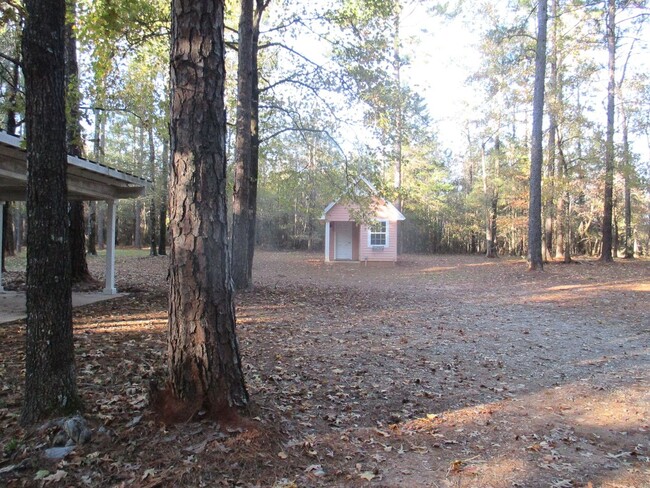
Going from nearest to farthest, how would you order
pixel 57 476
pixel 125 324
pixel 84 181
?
pixel 57 476, pixel 125 324, pixel 84 181

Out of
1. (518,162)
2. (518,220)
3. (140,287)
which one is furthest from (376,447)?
(518,220)

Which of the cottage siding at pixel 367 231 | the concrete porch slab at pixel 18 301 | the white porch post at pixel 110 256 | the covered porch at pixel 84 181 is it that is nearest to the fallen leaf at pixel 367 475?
the covered porch at pixel 84 181

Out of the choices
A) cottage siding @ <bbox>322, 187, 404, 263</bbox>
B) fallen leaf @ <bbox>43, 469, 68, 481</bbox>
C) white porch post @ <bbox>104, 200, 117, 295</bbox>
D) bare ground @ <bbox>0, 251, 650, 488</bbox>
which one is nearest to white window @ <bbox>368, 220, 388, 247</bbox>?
cottage siding @ <bbox>322, 187, 404, 263</bbox>

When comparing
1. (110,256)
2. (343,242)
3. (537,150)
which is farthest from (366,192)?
(343,242)

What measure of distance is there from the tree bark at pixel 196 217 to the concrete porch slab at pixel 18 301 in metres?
5.47

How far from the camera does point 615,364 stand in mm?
5727

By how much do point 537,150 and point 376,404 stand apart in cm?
1567

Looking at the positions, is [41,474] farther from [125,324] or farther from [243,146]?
[243,146]

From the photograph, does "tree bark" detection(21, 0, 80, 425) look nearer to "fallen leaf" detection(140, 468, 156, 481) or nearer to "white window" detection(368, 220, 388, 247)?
"fallen leaf" detection(140, 468, 156, 481)

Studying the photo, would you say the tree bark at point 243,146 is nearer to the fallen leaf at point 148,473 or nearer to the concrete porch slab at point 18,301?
the concrete porch slab at point 18,301

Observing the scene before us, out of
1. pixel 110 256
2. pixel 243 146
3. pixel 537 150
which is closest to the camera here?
pixel 110 256

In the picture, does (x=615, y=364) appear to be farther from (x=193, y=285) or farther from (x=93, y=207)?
(x=93, y=207)

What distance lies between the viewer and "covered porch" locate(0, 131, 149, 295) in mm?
6699

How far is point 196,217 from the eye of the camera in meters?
3.26
